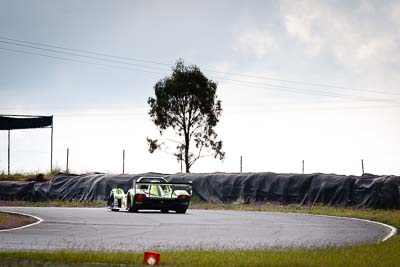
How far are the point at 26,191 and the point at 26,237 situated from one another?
29.1 meters

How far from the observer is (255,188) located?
40.7 meters

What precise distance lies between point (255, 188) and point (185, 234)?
20.9 meters

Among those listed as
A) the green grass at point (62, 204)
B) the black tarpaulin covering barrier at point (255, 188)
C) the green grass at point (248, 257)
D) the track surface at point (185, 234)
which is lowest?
the green grass at point (248, 257)

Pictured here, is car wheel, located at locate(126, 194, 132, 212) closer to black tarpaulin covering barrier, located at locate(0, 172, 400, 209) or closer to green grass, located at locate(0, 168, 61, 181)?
black tarpaulin covering barrier, located at locate(0, 172, 400, 209)

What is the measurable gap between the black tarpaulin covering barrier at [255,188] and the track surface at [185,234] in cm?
967

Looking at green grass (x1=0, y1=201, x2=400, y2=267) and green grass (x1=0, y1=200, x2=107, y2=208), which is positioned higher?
green grass (x1=0, y1=200, x2=107, y2=208)

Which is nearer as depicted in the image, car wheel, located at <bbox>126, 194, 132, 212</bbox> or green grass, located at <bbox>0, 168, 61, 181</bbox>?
car wheel, located at <bbox>126, 194, 132, 212</bbox>

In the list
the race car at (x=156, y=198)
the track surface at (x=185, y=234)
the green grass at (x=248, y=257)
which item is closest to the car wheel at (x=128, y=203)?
the race car at (x=156, y=198)

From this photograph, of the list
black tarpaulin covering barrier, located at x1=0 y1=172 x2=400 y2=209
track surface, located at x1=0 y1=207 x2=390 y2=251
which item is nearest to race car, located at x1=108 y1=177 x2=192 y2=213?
track surface, located at x1=0 y1=207 x2=390 y2=251

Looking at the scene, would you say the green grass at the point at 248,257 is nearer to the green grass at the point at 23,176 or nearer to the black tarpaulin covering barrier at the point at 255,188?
the black tarpaulin covering barrier at the point at 255,188

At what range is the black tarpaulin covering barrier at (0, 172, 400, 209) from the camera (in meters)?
36.1

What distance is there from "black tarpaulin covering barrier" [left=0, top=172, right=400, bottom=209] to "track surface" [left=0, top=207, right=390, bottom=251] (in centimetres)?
967

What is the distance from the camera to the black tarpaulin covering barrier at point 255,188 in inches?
1421

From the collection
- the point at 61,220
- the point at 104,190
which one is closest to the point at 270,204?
the point at 104,190
